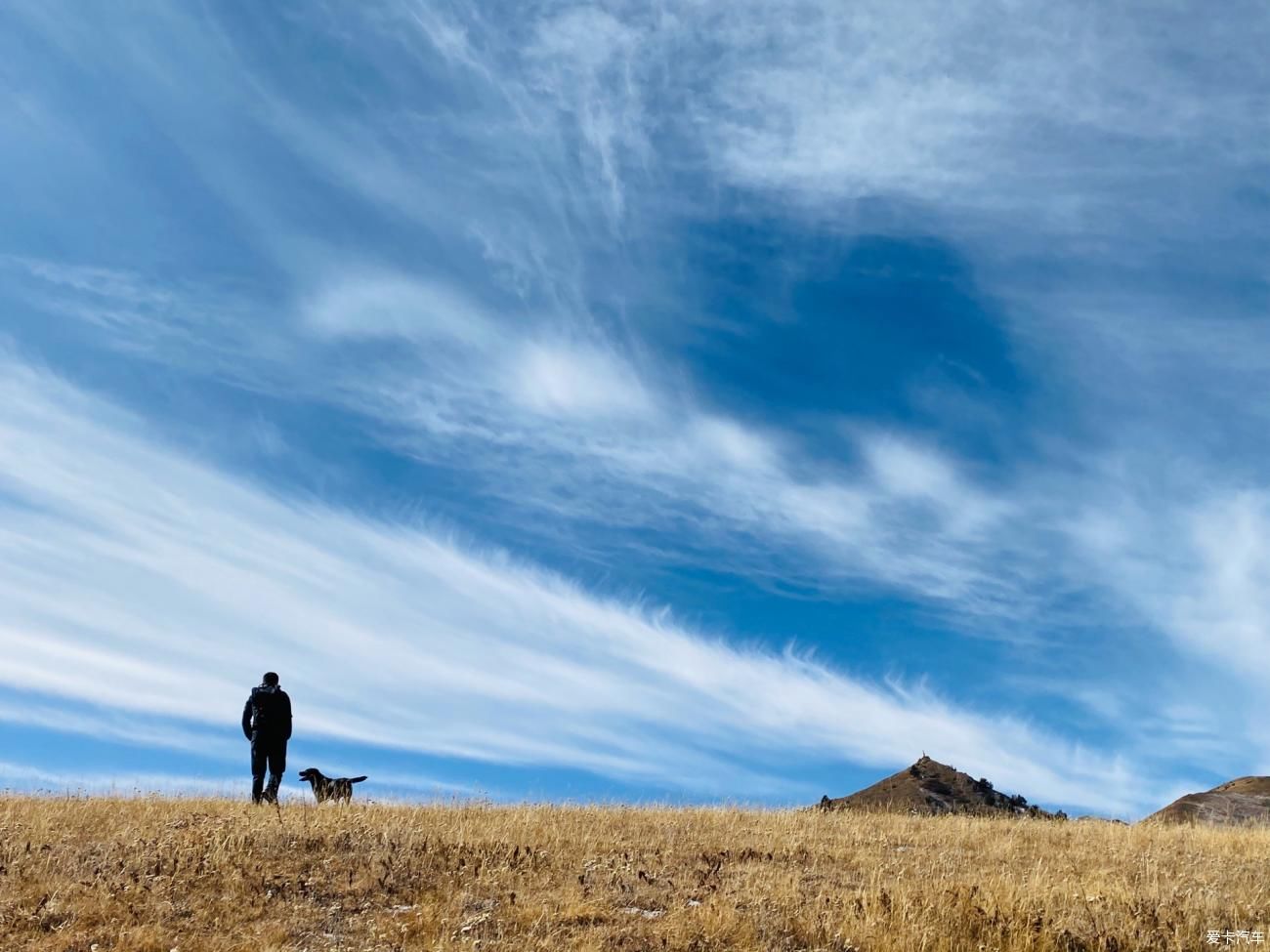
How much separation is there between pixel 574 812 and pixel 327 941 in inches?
310

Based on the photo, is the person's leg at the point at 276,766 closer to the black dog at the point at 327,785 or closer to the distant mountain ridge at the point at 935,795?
the black dog at the point at 327,785

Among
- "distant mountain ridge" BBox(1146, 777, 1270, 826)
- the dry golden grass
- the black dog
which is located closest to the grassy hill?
"distant mountain ridge" BBox(1146, 777, 1270, 826)

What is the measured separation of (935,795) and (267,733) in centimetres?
1748

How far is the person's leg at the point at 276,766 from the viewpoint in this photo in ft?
60.2

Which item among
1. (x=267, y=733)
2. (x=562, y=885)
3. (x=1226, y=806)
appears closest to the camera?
(x=562, y=885)

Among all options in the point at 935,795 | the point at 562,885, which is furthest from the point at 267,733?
the point at 935,795

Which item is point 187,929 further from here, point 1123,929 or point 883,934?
point 1123,929

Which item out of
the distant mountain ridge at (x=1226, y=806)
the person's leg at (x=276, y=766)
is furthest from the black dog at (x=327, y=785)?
the distant mountain ridge at (x=1226, y=806)

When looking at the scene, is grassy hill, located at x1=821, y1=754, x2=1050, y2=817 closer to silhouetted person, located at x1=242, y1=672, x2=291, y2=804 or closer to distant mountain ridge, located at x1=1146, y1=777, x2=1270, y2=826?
distant mountain ridge, located at x1=1146, y1=777, x2=1270, y2=826

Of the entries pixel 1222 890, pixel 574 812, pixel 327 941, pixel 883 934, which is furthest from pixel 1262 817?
pixel 327 941

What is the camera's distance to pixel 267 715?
18.3 meters

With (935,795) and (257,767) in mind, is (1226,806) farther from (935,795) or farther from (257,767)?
(257,767)

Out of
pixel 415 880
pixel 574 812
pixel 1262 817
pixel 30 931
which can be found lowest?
pixel 30 931

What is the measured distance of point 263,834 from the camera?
43.9 ft
